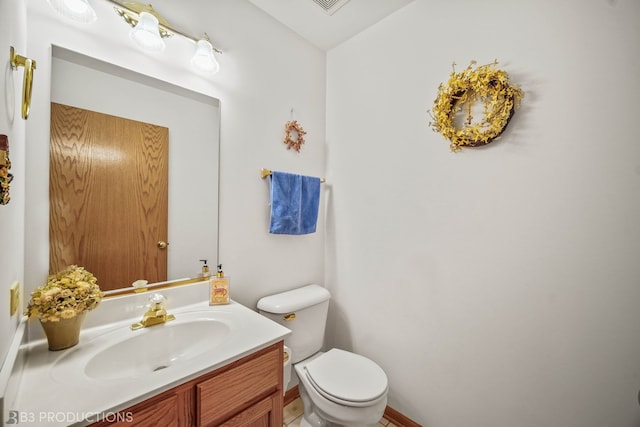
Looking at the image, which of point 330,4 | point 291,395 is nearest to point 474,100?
point 330,4

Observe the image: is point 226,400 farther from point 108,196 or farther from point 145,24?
point 145,24

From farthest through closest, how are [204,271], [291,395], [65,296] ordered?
[291,395]
[204,271]
[65,296]

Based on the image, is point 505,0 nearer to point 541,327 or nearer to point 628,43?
point 628,43

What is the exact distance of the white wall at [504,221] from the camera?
0.93m

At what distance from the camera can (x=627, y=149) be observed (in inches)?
35.6

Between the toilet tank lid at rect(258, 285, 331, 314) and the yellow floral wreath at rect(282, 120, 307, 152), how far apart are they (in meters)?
0.93

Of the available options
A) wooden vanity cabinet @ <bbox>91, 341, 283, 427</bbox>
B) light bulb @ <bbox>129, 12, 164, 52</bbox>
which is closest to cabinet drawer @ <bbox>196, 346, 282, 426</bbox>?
wooden vanity cabinet @ <bbox>91, 341, 283, 427</bbox>

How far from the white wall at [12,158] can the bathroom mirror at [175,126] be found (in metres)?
0.12

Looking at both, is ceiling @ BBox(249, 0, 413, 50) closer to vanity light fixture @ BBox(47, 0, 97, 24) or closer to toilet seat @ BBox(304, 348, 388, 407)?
vanity light fixture @ BBox(47, 0, 97, 24)

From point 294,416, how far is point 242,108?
188 centimetres

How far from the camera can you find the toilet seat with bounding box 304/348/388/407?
1134 mm

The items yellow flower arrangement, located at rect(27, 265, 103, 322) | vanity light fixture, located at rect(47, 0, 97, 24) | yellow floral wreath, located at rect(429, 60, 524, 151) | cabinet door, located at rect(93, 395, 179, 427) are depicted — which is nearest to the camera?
cabinet door, located at rect(93, 395, 179, 427)

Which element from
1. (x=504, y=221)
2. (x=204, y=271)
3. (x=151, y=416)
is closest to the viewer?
(x=151, y=416)

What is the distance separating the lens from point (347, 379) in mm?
1251
